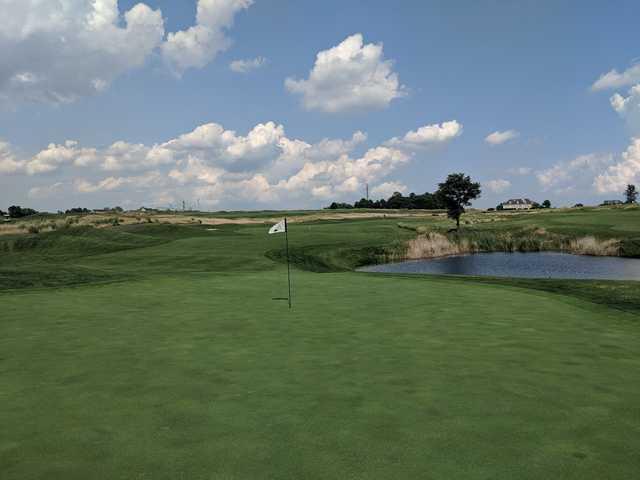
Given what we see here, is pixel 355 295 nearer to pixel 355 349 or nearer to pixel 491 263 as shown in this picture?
pixel 355 349

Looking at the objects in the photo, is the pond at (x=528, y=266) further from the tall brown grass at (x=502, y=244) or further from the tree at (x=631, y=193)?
the tree at (x=631, y=193)

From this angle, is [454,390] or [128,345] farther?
[128,345]

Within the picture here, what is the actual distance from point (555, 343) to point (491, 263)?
39.6m

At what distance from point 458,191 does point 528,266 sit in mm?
25454

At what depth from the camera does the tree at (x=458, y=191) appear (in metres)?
69.5

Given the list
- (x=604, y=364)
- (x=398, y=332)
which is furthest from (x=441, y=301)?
(x=604, y=364)

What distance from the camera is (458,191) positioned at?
229ft

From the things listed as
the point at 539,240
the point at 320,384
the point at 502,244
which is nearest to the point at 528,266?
the point at 502,244

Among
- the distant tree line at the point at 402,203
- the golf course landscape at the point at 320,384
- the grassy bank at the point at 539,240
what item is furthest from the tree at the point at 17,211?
the golf course landscape at the point at 320,384

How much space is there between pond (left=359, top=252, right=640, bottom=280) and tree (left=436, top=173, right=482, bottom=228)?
1589cm

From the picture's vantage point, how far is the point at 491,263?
4881 centimetres

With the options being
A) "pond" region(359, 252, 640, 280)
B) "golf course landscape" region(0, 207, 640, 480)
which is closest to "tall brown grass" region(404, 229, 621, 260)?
"pond" region(359, 252, 640, 280)

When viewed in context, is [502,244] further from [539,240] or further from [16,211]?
[16,211]

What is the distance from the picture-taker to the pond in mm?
39812
